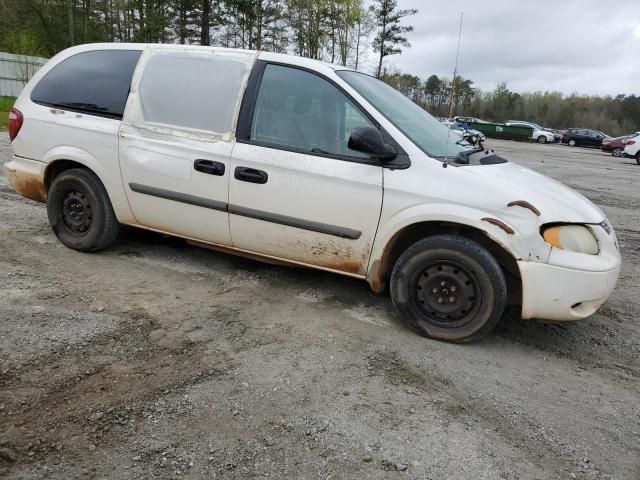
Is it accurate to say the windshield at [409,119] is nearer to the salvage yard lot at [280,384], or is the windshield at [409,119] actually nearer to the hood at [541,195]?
the hood at [541,195]

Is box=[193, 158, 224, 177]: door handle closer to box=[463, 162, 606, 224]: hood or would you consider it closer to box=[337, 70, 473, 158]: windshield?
box=[337, 70, 473, 158]: windshield

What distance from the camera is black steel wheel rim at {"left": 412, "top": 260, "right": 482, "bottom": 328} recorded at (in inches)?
127

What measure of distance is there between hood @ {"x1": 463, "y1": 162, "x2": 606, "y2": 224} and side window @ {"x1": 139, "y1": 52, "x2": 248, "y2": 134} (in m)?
1.89

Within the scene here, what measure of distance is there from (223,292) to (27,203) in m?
3.65

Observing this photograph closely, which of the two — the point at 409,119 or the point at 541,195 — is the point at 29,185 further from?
the point at 541,195

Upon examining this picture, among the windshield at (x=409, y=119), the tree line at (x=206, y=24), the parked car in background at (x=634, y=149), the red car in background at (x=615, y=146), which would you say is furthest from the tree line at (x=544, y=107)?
the windshield at (x=409, y=119)

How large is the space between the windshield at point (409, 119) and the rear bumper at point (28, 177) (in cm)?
297

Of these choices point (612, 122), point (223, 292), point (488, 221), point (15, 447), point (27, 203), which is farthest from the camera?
point (612, 122)

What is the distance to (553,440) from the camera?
2393 mm

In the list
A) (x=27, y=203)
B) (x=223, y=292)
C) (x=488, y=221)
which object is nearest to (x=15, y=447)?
(x=223, y=292)

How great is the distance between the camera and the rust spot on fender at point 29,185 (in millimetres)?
4531

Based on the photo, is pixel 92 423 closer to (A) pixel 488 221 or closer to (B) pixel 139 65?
(A) pixel 488 221

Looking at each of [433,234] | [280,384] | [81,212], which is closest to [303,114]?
[433,234]

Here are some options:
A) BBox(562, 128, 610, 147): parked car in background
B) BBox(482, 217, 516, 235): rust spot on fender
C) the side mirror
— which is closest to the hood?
BBox(482, 217, 516, 235): rust spot on fender
